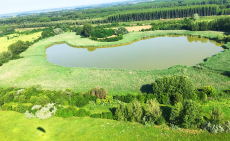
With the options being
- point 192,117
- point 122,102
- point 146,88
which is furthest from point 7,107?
point 192,117

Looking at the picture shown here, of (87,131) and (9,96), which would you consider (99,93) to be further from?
(9,96)

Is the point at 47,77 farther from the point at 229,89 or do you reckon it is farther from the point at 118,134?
the point at 229,89

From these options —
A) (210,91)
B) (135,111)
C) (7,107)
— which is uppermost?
(210,91)

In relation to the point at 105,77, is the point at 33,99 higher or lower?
lower

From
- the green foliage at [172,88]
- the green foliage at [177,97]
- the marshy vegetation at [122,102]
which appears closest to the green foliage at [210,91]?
the marshy vegetation at [122,102]

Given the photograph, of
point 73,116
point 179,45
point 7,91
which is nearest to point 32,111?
point 73,116

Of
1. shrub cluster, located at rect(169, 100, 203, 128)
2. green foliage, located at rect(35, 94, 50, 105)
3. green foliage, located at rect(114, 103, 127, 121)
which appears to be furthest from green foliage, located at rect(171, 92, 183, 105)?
green foliage, located at rect(35, 94, 50, 105)

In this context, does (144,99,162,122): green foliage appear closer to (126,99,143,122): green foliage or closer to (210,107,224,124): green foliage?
(126,99,143,122): green foliage
